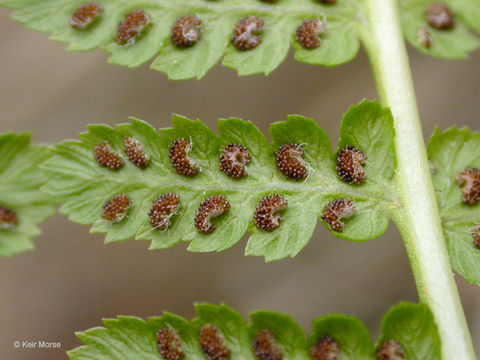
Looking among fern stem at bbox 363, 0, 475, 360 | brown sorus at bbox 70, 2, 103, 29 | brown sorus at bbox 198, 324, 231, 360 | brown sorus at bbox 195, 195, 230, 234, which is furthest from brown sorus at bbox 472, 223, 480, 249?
brown sorus at bbox 70, 2, 103, 29

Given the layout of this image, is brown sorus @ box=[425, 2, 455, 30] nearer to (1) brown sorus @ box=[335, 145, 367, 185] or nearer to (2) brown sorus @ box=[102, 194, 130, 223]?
(1) brown sorus @ box=[335, 145, 367, 185]

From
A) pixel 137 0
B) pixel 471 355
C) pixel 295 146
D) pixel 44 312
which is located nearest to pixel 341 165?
pixel 295 146

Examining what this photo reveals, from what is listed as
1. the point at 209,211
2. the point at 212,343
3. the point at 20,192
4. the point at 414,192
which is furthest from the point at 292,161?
the point at 20,192

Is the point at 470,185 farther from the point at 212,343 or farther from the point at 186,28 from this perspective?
the point at 186,28

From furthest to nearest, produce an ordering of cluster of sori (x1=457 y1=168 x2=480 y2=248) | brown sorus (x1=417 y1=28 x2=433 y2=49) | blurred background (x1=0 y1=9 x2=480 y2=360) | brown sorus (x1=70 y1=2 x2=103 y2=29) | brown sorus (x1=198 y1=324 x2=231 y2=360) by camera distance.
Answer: blurred background (x1=0 y1=9 x2=480 y2=360)
brown sorus (x1=417 y1=28 x2=433 y2=49)
brown sorus (x1=70 y1=2 x2=103 y2=29)
cluster of sori (x1=457 y1=168 x2=480 y2=248)
brown sorus (x1=198 y1=324 x2=231 y2=360)

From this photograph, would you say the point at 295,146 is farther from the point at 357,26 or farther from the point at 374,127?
the point at 357,26

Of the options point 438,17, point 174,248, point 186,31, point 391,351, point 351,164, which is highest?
point 438,17

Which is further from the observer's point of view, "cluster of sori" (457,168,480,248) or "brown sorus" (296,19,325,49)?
"brown sorus" (296,19,325,49)
